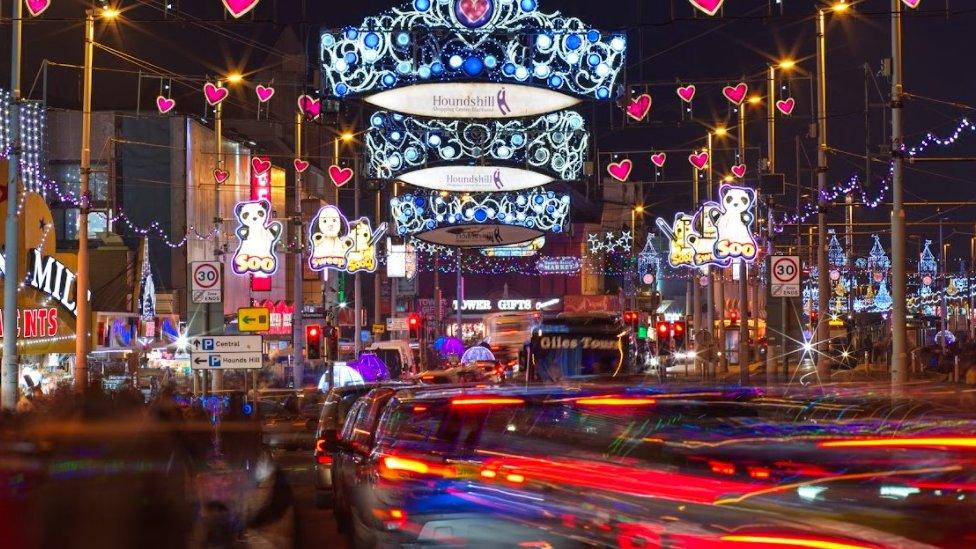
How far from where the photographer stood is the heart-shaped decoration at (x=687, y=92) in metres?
33.4

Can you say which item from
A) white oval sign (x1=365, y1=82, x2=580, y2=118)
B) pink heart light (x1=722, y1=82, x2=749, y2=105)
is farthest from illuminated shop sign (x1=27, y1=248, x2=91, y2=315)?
pink heart light (x1=722, y1=82, x2=749, y2=105)

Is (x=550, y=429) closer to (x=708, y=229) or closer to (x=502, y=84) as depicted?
(x=502, y=84)

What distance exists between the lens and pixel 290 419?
97.6 feet

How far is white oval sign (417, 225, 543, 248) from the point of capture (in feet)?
123

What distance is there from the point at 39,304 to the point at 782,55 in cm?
2169

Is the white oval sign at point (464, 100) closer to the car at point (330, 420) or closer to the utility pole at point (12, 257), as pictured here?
the utility pole at point (12, 257)

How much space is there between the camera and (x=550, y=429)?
39.2 ft

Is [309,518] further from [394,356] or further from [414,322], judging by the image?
[414,322]

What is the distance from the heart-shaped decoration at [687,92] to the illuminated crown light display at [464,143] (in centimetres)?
294

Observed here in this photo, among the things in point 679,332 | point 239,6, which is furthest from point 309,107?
point 679,332

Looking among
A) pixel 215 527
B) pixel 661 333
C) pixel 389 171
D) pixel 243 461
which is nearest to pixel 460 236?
pixel 389 171

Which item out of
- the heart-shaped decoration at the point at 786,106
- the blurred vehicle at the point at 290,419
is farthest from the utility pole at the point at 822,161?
the blurred vehicle at the point at 290,419

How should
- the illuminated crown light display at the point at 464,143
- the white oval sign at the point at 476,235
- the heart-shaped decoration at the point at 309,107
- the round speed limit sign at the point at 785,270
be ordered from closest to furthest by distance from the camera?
the illuminated crown light display at the point at 464,143, the heart-shaped decoration at the point at 309,107, the round speed limit sign at the point at 785,270, the white oval sign at the point at 476,235

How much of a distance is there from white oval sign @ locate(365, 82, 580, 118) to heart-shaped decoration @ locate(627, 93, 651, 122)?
2.18 m
